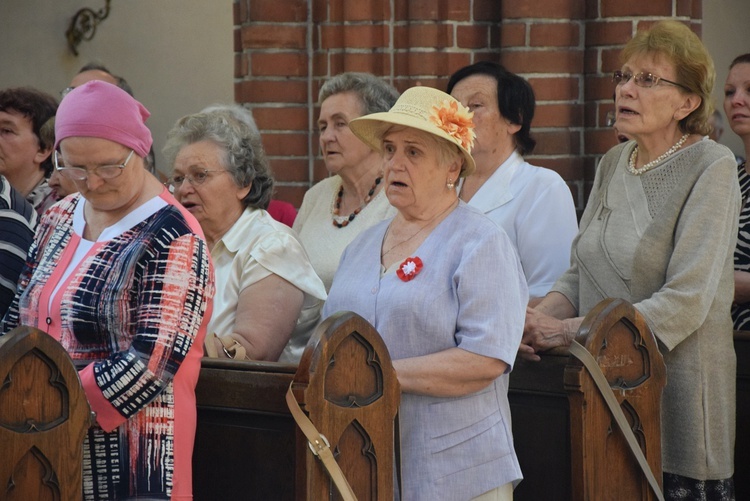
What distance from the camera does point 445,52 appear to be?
5.55m

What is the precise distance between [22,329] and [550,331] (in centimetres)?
170

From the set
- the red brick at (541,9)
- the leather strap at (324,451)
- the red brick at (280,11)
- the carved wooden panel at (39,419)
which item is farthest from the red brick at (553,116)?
the carved wooden panel at (39,419)

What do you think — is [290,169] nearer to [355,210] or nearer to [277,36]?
[277,36]

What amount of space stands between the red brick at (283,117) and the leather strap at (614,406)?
2.73m

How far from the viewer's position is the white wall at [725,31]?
6.91 metres

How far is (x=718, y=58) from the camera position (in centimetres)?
695

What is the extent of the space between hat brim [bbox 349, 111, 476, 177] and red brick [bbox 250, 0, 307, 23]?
2.29 meters

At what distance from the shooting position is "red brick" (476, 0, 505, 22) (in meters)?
5.59

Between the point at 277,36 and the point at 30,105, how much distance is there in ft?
4.19

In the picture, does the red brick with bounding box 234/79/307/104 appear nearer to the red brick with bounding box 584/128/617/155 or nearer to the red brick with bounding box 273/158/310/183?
the red brick with bounding box 273/158/310/183

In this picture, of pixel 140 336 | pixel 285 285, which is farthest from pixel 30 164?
pixel 140 336

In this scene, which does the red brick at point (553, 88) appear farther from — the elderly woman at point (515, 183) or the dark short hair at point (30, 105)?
the dark short hair at point (30, 105)

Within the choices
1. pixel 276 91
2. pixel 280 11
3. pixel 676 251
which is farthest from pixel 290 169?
pixel 676 251

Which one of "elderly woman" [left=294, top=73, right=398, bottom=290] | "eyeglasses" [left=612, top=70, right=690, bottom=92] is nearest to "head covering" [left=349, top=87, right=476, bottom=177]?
"eyeglasses" [left=612, top=70, right=690, bottom=92]
